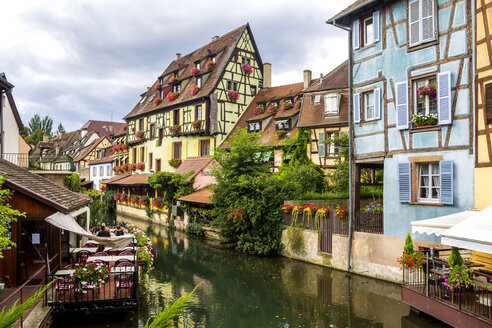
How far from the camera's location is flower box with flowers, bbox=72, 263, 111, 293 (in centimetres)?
956

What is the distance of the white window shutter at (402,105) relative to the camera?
1341cm

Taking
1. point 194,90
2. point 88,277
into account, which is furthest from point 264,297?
point 194,90

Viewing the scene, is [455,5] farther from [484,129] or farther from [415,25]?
[484,129]

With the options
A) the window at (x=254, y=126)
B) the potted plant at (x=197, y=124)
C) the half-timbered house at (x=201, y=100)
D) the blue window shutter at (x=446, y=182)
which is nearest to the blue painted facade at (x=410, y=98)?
the blue window shutter at (x=446, y=182)

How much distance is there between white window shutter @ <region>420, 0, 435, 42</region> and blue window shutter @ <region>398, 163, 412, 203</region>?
165 inches

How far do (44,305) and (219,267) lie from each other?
8.90 m

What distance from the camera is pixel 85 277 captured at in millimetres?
9617

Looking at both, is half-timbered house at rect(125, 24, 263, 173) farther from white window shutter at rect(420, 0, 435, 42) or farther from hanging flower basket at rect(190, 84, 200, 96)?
white window shutter at rect(420, 0, 435, 42)

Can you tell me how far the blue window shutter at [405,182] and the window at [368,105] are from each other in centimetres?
254

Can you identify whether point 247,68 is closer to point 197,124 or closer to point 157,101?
point 197,124

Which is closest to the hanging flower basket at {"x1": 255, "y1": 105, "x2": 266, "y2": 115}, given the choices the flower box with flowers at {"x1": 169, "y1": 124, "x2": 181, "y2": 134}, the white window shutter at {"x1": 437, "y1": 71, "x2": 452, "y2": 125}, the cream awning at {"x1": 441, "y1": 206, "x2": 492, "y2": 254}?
the flower box with flowers at {"x1": 169, "y1": 124, "x2": 181, "y2": 134}

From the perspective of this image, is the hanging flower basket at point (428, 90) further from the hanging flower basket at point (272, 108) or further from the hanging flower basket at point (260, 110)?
the hanging flower basket at point (260, 110)

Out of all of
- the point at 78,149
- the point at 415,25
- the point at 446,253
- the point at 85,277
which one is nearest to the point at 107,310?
the point at 85,277

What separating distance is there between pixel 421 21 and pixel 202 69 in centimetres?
2505
